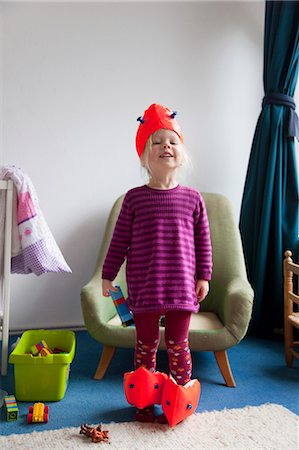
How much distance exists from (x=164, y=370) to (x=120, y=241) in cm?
81

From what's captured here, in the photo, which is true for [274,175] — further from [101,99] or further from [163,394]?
[163,394]

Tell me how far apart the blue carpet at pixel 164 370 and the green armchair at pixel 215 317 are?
90mm

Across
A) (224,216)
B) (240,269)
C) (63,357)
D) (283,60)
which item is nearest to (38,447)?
(63,357)

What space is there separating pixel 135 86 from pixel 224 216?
0.90m

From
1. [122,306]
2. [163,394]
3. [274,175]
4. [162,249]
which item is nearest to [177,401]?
[163,394]

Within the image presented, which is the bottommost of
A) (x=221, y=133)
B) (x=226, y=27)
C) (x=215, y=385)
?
(x=215, y=385)

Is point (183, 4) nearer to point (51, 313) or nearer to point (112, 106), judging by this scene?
point (112, 106)

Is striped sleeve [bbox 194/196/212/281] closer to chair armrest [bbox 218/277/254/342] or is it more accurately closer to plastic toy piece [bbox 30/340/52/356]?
chair armrest [bbox 218/277/254/342]

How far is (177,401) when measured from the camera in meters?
1.83

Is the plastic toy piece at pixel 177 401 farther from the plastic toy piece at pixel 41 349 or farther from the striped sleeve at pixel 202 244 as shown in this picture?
the plastic toy piece at pixel 41 349

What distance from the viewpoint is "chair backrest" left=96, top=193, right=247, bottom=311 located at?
8.58 feet

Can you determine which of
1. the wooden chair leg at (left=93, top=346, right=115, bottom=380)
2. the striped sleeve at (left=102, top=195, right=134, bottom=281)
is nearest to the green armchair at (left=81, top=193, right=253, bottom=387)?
the wooden chair leg at (left=93, top=346, right=115, bottom=380)

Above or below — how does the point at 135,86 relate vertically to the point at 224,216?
above

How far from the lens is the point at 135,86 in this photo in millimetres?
3012
